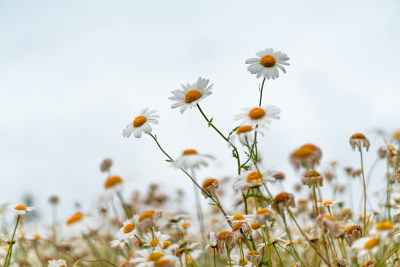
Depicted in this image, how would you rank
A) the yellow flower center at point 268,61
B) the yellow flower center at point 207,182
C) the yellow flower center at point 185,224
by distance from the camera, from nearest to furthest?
the yellow flower center at point 207,182, the yellow flower center at point 268,61, the yellow flower center at point 185,224

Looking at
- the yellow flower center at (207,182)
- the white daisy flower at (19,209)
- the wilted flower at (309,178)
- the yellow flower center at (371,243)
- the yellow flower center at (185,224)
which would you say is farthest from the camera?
the yellow flower center at (185,224)

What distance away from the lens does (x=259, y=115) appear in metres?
1.69

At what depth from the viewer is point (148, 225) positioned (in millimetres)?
1527

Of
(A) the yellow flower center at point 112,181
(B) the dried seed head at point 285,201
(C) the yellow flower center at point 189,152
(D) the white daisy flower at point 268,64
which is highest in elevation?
(D) the white daisy flower at point 268,64

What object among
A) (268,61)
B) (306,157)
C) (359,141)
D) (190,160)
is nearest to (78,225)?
(190,160)

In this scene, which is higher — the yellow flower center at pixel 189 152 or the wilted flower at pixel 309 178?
the yellow flower center at pixel 189 152

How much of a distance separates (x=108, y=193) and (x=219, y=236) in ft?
1.72

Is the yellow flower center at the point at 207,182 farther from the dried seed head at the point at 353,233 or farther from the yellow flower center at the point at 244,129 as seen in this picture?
the dried seed head at the point at 353,233

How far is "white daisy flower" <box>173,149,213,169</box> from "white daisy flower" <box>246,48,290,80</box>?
0.52 meters

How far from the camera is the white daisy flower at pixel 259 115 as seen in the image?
1.64m

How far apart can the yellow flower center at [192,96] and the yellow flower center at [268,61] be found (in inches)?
14.2

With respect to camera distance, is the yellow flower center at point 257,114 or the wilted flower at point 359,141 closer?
the yellow flower center at point 257,114

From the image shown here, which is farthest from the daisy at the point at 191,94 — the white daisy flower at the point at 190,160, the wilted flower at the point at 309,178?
the wilted flower at the point at 309,178

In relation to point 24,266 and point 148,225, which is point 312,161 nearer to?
point 148,225
